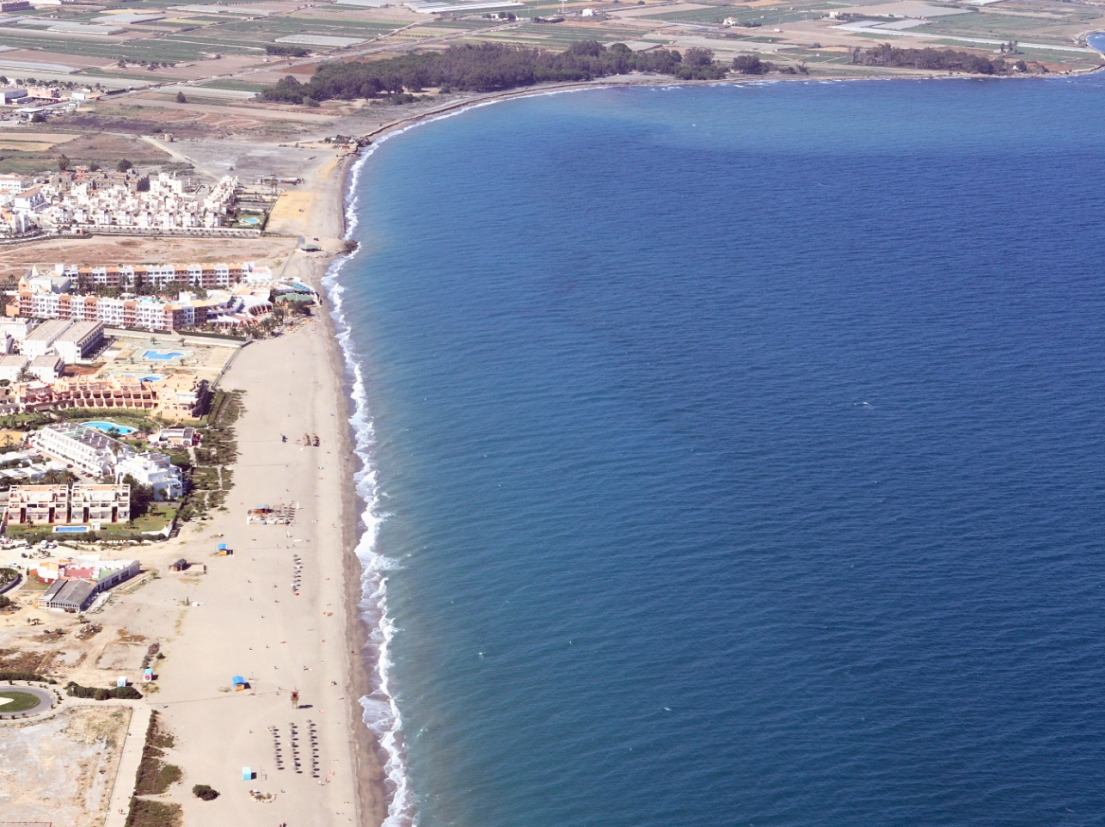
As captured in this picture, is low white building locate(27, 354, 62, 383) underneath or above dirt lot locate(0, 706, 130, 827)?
above

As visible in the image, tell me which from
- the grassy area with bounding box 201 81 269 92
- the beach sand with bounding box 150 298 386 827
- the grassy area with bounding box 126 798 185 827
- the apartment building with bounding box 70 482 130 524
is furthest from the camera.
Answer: the grassy area with bounding box 201 81 269 92

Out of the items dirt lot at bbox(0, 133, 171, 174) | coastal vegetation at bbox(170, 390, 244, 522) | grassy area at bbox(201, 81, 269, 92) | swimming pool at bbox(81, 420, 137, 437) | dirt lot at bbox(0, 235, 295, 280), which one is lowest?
coastal vegetation at bbox(170, 390, 244, 522)

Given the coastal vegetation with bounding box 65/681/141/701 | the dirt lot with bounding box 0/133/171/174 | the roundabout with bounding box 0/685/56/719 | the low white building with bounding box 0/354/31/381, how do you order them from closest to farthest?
the roundabout with bounding box 0/685/56/719, the coastal vegetation with bounding box 65/681/141/701, the low white building with bounding box 0/354/31/381, the dirt lot with bounding box 0/133/171/174

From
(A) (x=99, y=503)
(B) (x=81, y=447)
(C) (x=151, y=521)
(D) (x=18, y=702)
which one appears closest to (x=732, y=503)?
(C) (x=151, y=521)

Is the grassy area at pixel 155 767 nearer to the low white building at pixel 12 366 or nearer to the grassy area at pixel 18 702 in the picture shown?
the grassy area at pixel 18 702

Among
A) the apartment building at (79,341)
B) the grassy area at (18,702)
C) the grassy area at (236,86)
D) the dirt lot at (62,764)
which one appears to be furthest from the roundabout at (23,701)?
the grassy area at (236,86)

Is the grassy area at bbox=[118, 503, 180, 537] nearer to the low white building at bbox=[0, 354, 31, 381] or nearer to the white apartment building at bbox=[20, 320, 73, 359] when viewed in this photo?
the low white building at bbox=[0, 354, 31, 381]

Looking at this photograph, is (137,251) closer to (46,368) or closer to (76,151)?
(46,368)

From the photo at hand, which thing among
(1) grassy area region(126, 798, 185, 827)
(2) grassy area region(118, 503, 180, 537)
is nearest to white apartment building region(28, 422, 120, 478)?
(2) grassy area region(118, 503, 180, 537)
